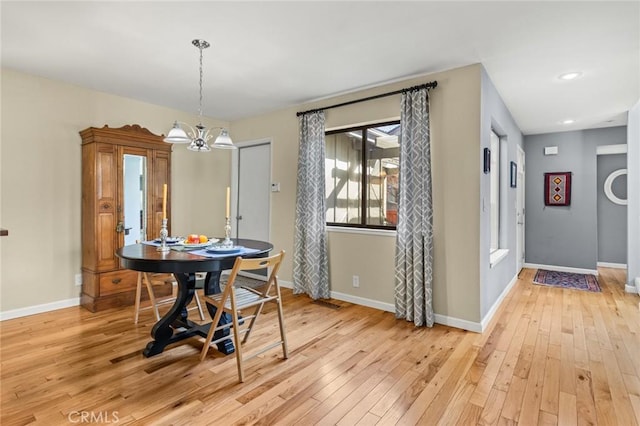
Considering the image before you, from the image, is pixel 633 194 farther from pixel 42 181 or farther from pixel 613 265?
pixel 42 181

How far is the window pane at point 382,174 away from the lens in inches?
147

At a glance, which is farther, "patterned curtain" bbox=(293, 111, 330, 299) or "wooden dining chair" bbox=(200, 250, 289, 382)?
"patterned curtain" bbox=(293, 111, 330, 299)

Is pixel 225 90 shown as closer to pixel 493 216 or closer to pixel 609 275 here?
pixel 493 216

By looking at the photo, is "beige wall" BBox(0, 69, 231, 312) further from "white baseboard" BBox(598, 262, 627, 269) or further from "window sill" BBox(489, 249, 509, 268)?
"white baseboard" BBox(598, 262, 627, 269)

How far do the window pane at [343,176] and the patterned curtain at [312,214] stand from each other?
192 mm

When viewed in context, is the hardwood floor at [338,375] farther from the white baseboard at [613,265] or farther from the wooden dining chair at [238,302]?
the white baseboard at [613,265]

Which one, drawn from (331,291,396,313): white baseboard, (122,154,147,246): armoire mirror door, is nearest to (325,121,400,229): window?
(331,291,396,313): white baseboard

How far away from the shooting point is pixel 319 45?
2.71 meters

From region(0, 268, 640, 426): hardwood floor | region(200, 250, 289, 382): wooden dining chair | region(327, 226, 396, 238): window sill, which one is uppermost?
region(327, 226, 396, 238): window sill

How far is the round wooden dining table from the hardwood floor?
121 millimetres

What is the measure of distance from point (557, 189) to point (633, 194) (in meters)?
1.44

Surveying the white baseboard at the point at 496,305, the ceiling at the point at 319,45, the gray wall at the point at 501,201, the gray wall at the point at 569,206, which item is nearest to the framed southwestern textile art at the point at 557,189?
the gray wall at the point at 569,206

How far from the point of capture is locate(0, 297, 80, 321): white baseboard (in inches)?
128

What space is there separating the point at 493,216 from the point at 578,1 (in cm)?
269
